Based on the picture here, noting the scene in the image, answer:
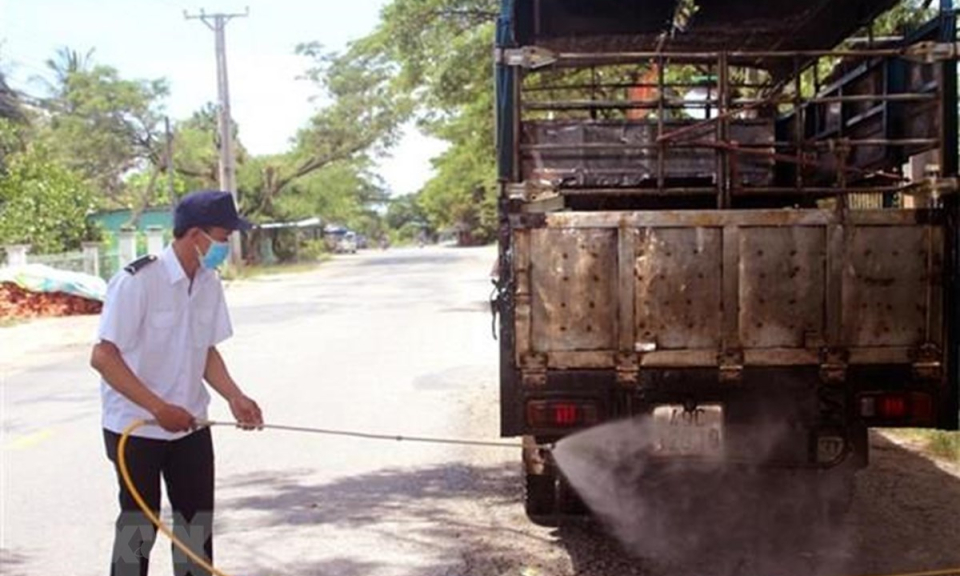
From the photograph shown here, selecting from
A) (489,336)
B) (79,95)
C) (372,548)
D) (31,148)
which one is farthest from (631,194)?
(79,95)

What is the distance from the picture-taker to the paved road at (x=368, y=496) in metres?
4.95

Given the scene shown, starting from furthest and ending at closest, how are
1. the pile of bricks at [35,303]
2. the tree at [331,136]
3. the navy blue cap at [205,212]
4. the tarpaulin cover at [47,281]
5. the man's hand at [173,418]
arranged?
1. the tree at [331,136]
2. the tarpaulin cover at [47,281]
3. the pile of bricks at [35,303]
4. the navy blue cap at [205,212]
5. the man's hand at [173,418]

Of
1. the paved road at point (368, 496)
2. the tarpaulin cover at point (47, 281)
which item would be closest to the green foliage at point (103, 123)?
the tarpaulin cover at point (47, 281)

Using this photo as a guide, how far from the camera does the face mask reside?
391 centimetres

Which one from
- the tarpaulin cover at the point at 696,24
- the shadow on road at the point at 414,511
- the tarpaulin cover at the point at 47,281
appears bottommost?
the shadow on road at the point at 414,511

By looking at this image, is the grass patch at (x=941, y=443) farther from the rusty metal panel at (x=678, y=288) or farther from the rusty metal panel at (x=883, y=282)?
the rusty metal panel at (x=678, y=288)

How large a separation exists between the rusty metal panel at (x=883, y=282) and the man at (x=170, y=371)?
2.52 m

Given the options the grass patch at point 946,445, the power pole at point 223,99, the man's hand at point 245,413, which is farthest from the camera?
the power pole at point 223,99

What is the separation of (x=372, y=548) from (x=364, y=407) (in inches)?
164

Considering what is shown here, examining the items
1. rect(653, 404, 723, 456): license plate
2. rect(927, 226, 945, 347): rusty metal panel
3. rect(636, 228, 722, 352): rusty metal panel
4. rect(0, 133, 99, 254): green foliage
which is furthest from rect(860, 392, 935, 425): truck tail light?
rect(0, 133, 99, 254): green foliage

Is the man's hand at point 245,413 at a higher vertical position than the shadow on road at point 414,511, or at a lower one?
higher

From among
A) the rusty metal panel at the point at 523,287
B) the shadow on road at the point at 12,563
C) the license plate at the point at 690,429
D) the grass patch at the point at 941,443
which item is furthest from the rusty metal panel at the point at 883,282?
the shadow on road at the point at 12,563

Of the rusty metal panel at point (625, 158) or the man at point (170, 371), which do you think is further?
the rusty metal panel at point (625, 158)

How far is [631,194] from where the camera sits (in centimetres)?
541
